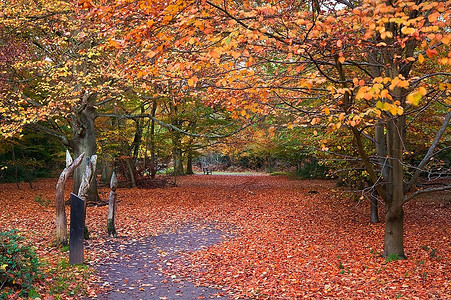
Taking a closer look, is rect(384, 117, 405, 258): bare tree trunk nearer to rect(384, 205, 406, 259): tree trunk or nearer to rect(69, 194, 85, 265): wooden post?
rect(384, 205, 406, 259): tree trunk

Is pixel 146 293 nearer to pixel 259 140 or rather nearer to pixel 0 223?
pixel 0 223

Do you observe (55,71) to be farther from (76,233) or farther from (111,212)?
(76,233)

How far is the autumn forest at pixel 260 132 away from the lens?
5.31 metres

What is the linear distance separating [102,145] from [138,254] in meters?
12.2

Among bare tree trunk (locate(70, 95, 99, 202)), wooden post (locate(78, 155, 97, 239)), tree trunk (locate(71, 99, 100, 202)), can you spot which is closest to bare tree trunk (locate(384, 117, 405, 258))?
wooden post (locate(78, 155, 97, 239))

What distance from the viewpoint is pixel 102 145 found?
64.7 feet

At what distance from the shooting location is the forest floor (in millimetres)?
6387

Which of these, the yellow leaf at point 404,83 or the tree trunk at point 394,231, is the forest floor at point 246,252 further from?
the yellow leaf at point 404,83

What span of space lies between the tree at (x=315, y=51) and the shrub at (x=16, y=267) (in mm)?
3184

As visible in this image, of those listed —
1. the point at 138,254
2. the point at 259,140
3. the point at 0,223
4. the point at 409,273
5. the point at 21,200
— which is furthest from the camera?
the point at 259,140

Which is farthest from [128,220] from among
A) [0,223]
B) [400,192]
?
[400,192]

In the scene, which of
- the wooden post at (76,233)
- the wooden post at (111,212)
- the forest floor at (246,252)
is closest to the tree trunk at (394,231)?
the forest floor at (246,252)

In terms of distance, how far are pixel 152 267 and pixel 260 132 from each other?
6.00 metres

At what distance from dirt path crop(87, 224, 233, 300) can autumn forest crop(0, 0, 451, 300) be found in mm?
51
